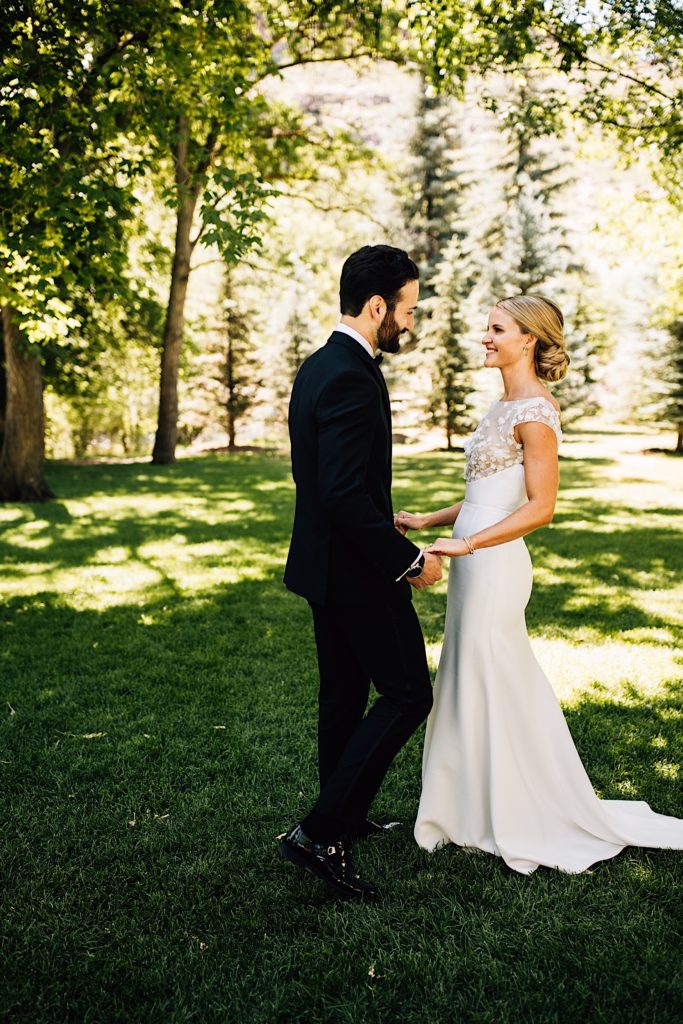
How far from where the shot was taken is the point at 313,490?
10.0 ft

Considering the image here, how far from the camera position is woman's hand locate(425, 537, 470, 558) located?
3182 mm

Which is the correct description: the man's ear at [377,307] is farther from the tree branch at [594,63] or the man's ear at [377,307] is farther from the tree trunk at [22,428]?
the tree trunk at [22,428]

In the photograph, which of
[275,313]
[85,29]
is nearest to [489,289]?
[275,313]

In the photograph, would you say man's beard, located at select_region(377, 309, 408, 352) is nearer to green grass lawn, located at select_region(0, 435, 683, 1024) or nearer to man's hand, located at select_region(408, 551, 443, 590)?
man's hand, located at select_region(408, 551, 443, 590)

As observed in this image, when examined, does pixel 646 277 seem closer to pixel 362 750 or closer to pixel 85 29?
pixel 85 29

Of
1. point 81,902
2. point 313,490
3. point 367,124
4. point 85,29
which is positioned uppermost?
point 367,124

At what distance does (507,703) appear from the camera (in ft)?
11.5

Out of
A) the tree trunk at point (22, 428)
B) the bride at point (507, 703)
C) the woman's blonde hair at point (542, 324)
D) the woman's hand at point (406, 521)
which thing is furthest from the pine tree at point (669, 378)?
the woman's hand at point (406, 521)

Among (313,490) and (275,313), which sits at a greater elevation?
(275,313)

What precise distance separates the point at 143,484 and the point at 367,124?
39.4 ft

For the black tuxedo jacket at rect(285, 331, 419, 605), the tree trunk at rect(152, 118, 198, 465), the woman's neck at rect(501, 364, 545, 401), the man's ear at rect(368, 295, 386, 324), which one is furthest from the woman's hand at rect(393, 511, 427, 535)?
the tree trunk at rect(152, 118, 198, 465)

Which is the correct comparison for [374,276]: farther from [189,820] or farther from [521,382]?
[189,820]

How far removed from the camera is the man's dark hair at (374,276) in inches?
116

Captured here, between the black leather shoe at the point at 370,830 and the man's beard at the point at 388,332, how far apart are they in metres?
2.26
